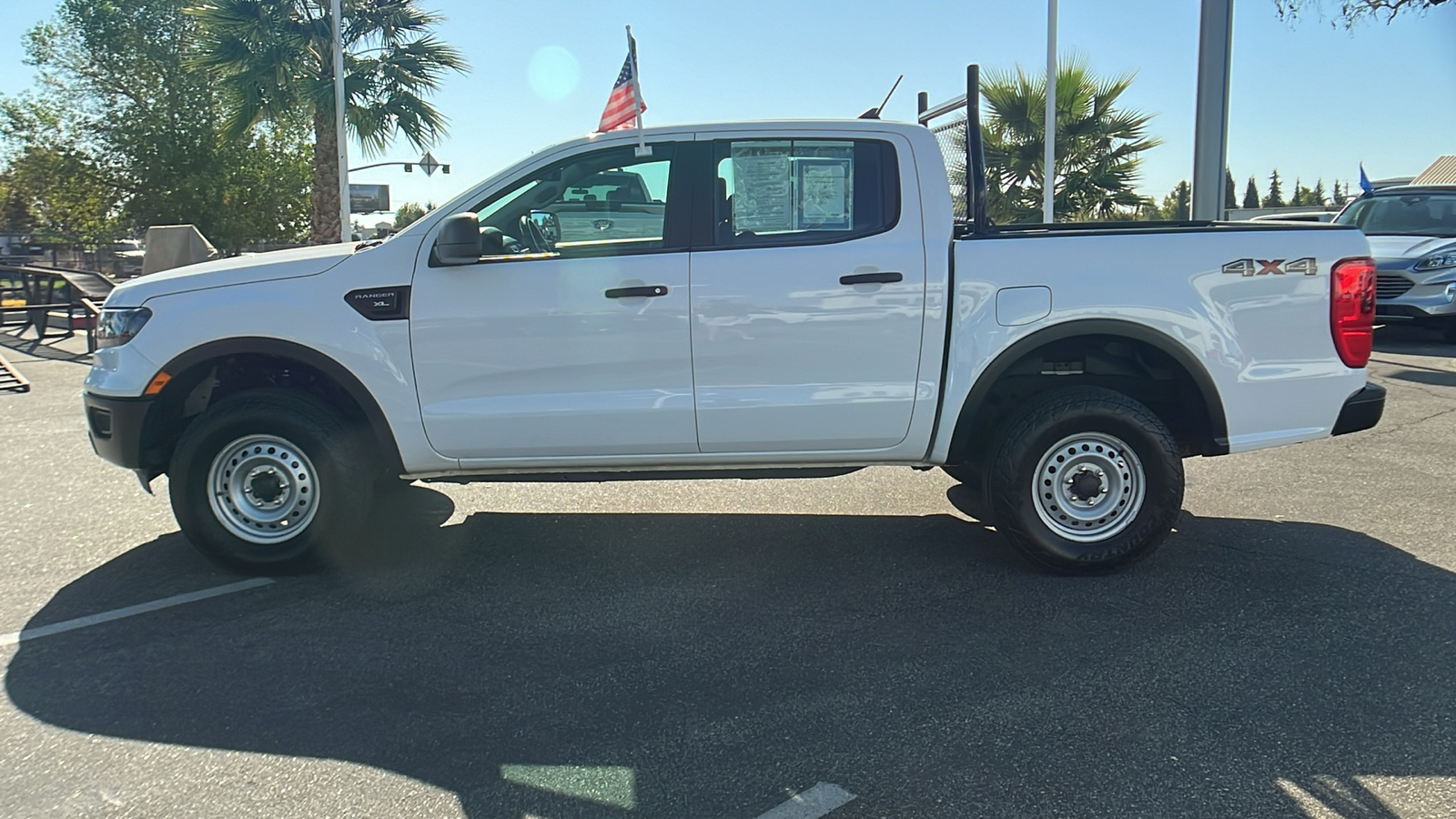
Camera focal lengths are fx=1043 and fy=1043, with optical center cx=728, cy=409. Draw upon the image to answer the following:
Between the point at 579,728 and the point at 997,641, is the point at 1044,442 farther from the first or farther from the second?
the point at 579,728

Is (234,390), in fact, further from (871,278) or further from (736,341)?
(871,278)

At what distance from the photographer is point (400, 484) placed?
557 centimetres

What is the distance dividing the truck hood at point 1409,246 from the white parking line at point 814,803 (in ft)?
39.1

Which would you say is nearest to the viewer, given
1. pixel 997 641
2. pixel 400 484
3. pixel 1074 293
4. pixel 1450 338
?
pixel 997 641

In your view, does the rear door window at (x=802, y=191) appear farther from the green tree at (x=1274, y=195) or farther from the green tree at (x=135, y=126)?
the green tree at (x=1274, y=195)

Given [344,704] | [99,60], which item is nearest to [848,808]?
[344,704]

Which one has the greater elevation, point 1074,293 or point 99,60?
point 99,60

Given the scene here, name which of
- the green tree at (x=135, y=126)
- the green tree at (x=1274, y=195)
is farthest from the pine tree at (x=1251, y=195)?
the green tree at (x=135, y=126)

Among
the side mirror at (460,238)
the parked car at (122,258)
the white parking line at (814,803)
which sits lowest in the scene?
the white parking line at (814,803)

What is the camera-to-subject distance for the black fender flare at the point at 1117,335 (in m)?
4.55

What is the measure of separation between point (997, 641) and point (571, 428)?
200 centimetres

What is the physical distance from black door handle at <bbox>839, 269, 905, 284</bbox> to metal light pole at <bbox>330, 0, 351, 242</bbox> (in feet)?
52.1

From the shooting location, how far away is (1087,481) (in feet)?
15.5

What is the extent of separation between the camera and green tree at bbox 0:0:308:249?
3691 cm
